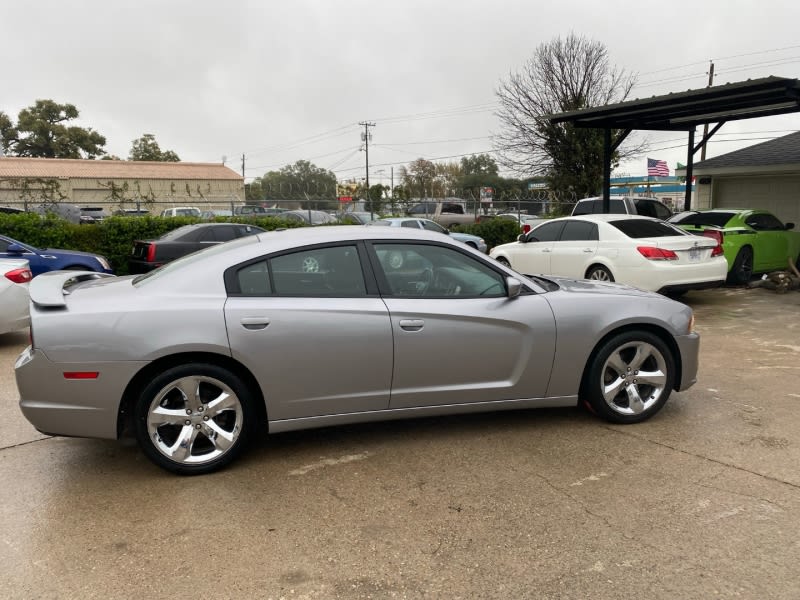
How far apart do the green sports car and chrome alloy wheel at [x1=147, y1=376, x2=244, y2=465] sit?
966 cm

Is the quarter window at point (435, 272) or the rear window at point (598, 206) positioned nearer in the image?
the quarter window at point (435, 272)

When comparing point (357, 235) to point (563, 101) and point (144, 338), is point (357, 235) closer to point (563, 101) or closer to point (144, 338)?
point (144, 338)

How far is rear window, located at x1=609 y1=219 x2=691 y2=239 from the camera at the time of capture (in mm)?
9047

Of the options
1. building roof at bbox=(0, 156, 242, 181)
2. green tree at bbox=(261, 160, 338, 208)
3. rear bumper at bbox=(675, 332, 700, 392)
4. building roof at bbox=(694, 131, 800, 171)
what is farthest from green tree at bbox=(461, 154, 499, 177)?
rear bumper at bbox=(675, 332, 700, 392)

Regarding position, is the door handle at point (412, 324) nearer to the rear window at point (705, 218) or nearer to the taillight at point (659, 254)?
the taillight at point (659, 254)

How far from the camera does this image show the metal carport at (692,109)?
11172 millimetres

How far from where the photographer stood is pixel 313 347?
3707 millimetres

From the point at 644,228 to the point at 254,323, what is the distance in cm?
733

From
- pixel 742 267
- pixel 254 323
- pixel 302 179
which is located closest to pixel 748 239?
pixel 742 267

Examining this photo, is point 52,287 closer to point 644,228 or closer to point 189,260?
point 189,260

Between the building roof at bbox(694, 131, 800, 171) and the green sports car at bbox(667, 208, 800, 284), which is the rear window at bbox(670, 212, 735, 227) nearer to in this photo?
the green sports car at bbox(667, 208, 800, 284)

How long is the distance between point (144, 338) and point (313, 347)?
0.98 metres

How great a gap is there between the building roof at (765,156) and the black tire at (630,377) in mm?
14244

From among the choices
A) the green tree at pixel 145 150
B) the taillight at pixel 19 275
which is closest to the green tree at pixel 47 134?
the green tree at pixel 145 150
